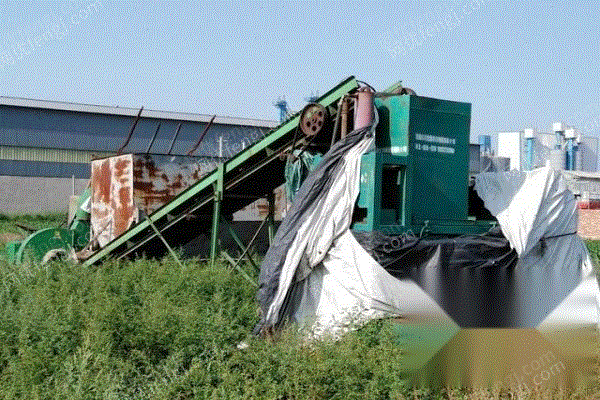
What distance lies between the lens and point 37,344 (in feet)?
21.6

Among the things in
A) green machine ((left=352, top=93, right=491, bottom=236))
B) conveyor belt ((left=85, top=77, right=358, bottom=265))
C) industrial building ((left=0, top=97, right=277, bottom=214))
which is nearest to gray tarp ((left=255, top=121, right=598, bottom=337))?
green machine ((left=352, top=93, right=491, bottom=236))

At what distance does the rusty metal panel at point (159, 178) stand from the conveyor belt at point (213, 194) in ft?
2.54

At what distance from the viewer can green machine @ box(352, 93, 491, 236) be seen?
7.50 meters

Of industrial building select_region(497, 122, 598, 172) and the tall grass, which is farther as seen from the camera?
industrial building select_region(497, 122, 598, 172)

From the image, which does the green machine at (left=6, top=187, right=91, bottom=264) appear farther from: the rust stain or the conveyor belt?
the conveyor belt

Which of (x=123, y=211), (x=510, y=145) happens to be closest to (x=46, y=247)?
(x=123, y=211)

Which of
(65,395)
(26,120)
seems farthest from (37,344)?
(26,120)

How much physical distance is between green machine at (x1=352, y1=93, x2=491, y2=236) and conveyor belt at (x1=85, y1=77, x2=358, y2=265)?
2.31 feet

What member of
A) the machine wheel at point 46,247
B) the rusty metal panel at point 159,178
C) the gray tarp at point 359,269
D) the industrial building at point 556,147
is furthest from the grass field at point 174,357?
the industrial building at point 556,147

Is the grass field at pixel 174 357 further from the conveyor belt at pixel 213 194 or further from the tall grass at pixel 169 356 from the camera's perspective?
the conveyor belt at pixel 213 194

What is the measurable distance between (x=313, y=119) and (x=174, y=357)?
313 centimetres

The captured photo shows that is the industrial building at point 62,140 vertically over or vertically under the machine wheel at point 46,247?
over

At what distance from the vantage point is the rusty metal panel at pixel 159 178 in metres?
11.5

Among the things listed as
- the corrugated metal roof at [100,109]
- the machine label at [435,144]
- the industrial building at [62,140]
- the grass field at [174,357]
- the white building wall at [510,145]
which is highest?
the white building wall at [510,145]
